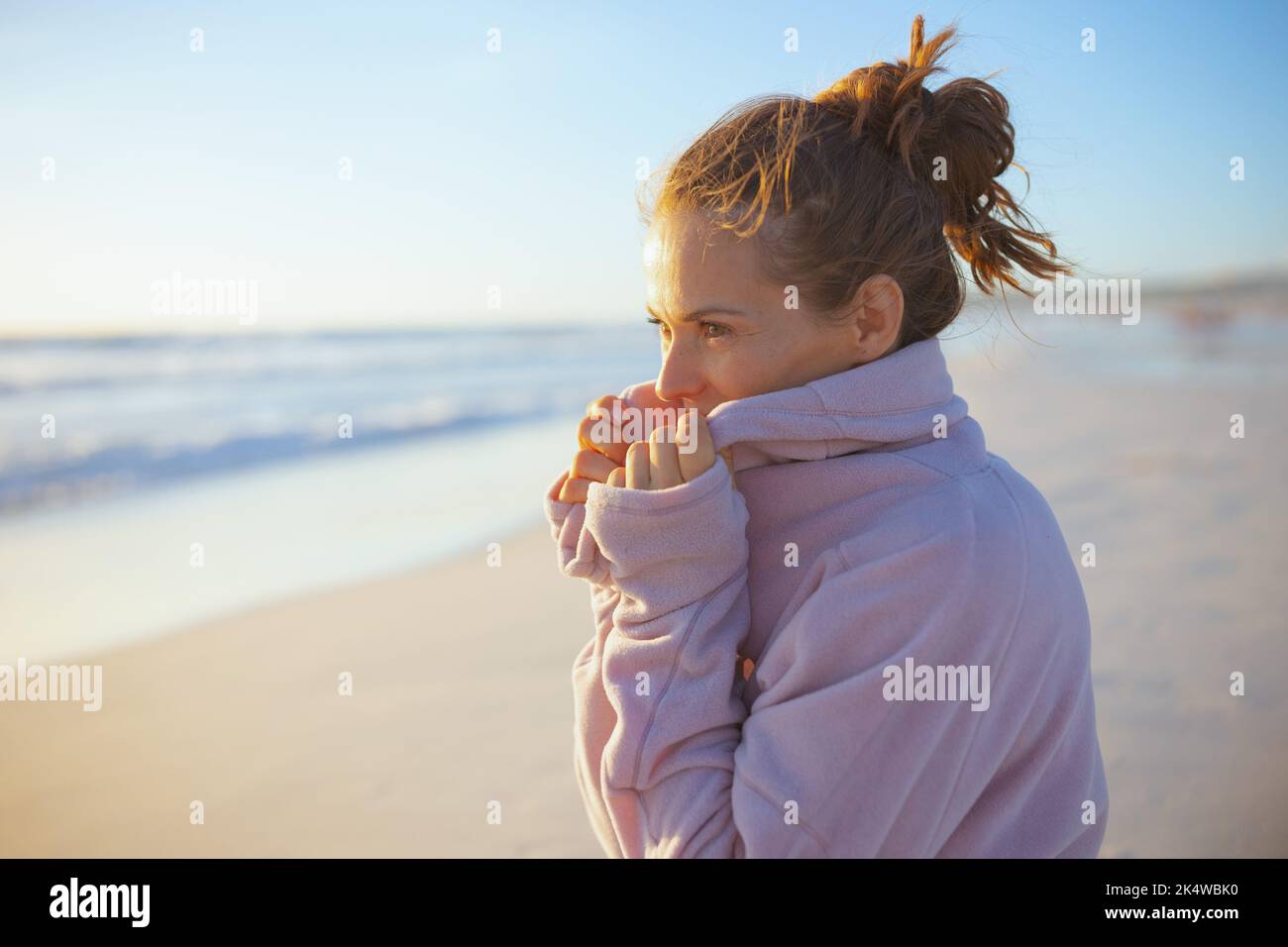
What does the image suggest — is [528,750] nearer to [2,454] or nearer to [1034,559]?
[1034,559]

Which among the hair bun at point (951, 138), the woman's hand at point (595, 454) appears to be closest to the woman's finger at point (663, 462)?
the woman's hand at point (595, 454)

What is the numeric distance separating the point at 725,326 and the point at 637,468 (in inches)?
12.3

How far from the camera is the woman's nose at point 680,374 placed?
1.92m

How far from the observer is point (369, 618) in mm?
6570

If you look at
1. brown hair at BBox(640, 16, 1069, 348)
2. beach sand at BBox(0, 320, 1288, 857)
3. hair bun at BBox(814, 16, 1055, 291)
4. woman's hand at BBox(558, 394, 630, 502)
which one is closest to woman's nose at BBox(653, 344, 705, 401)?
woman's hand at BBox(558, 394, 630, 502)

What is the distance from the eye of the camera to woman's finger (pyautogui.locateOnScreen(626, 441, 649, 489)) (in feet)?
5.84

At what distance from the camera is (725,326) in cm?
187

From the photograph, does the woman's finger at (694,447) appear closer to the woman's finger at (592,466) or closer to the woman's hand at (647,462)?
the woman's hand at (647,462)

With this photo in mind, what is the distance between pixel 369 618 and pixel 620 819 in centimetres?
510

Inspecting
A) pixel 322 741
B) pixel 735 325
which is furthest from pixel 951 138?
pixel 322 741

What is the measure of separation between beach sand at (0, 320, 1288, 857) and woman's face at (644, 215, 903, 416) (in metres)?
2.79

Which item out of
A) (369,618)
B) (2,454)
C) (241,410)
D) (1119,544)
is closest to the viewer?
(369,618)
